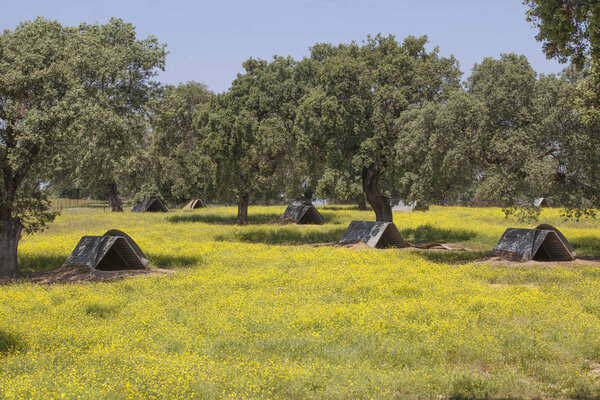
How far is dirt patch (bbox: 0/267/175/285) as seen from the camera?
66.6ft

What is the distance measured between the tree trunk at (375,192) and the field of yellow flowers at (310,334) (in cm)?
1268

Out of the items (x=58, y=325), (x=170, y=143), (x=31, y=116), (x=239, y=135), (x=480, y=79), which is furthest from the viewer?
(x=170, y=143)

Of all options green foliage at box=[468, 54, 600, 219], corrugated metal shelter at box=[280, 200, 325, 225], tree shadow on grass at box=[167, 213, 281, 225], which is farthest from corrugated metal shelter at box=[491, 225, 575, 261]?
tree shadow on grass at box=[167, 213, 281, 225]

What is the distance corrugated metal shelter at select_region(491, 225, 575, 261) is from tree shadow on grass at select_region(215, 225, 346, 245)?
12813mm

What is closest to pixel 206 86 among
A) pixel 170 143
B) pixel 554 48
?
pixel 170 143

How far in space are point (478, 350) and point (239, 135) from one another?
106 feet

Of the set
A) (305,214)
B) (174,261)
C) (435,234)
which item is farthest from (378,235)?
(305,214)

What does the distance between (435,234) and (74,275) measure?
25539mm

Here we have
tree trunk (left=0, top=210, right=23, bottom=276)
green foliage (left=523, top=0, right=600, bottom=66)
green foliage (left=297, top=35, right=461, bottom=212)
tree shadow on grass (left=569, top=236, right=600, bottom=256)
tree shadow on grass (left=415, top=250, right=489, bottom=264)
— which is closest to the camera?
green foliage (left=523, top=0, right=600, bottom=66)

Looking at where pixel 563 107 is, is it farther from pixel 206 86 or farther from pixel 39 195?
pixel 206 86

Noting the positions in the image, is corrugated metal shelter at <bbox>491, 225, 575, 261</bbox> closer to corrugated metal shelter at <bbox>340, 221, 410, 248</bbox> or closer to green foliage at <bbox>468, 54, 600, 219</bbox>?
green foliage at <bbox>468, 54, 600, 219</bbox>

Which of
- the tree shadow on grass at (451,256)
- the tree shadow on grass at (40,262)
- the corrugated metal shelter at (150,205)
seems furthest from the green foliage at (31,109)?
the corrugated metal shelter at (150,205)

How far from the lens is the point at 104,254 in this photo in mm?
22094

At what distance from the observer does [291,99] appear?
141 ft
